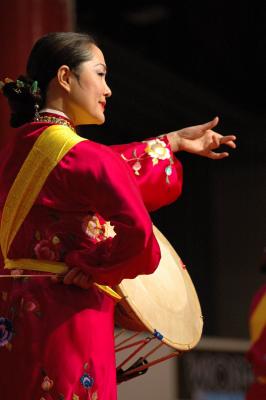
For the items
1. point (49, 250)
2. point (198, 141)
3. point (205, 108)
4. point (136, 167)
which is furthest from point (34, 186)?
point (205, 108)

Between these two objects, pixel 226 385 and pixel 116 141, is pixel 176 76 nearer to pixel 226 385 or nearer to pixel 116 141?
pixel 116 141

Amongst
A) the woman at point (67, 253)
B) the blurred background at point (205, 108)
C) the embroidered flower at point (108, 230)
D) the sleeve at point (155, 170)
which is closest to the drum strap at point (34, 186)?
the woman at point (67, 253)

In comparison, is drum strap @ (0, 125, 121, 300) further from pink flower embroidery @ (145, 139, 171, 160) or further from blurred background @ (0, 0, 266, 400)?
blurred background @ (0, 0, 266, 400)

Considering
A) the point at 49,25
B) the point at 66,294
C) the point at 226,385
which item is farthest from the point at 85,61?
the point at 226,385

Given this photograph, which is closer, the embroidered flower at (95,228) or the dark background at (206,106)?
the embroidered flower at (95,228)

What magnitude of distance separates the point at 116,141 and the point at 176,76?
2.26 ft

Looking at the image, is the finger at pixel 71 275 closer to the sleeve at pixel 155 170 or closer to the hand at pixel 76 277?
the hand at pixel 76 277

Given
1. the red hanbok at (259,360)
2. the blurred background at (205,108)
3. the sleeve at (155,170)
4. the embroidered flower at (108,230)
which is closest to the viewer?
the embroidered flower at (108,230)

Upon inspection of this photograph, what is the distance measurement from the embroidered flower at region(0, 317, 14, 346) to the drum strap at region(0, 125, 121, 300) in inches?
4.0

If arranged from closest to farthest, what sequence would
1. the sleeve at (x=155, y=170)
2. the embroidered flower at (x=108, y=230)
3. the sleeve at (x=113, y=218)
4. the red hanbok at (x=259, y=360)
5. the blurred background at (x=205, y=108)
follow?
the sleeve at (x=113, y=218) < the embroidered flower at (x=108, y=230) < the sleeve at (x=155, y=170) < the red hanbok at (x=259, y=360) < the blurred background at (x=205, y=108)

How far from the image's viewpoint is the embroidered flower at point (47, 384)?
1.90m

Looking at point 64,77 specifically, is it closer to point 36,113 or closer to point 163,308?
point 36,113

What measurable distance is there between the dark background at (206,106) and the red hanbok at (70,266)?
313cm

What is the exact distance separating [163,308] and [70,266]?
10.8 inches
